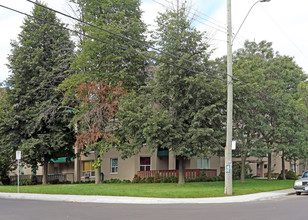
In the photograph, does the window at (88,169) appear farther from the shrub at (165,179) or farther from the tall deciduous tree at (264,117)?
the tall deciduous tree at (264,117)

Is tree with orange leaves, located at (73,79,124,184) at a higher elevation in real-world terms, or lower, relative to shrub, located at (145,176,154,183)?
higher

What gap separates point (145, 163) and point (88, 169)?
7864 millimetres

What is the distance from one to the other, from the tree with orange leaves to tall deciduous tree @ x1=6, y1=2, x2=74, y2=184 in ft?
12.4

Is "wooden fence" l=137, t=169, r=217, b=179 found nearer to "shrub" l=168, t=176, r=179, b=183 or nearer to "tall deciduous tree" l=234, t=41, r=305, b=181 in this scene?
"shrub" l=168, t=176, r=179, b=183

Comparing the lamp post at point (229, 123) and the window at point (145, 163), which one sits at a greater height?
the lamp post at point (229, 123)

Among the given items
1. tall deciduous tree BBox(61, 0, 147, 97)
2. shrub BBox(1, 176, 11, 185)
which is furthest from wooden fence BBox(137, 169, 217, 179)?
shrub BBox(1, 176, 11, 185)

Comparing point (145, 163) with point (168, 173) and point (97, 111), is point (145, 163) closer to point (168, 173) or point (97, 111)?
point (168, 173)

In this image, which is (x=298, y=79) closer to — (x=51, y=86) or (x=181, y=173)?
(x=181, y=173)

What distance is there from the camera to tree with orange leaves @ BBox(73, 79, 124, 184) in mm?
28062

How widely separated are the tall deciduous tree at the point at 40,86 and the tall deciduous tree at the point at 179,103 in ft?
32.8

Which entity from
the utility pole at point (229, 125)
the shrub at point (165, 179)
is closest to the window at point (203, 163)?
the shrub at point (165, 179)

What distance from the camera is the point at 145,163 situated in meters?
35.3

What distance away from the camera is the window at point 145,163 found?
1385 inches

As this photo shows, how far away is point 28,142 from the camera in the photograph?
31.7 metres
